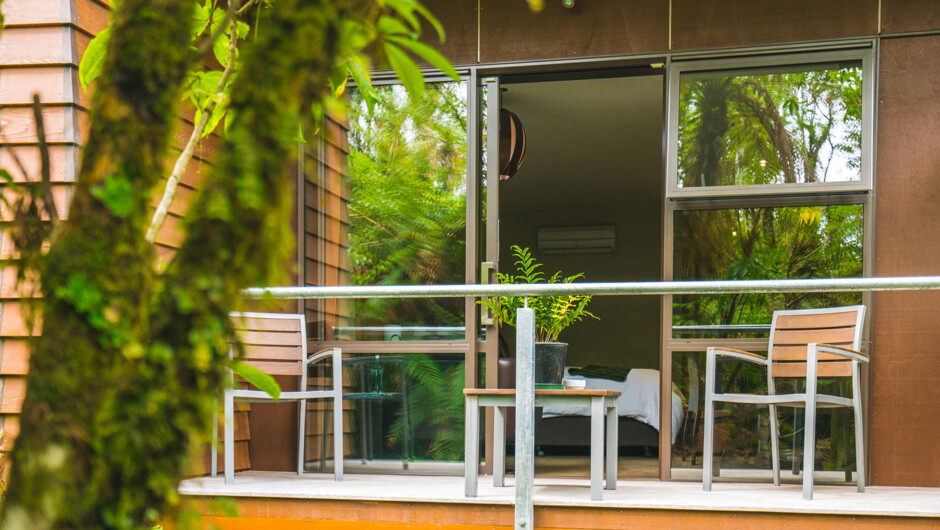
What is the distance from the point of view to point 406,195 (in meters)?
4.11

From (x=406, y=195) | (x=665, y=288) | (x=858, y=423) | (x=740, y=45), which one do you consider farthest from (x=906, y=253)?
(x=406, y=195)

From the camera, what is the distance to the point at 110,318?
21.2 inches

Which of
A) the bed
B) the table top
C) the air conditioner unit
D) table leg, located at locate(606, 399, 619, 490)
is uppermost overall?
the air conditioner unit

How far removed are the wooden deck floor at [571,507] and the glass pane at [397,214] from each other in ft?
3.26

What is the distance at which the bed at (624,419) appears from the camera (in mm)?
4875

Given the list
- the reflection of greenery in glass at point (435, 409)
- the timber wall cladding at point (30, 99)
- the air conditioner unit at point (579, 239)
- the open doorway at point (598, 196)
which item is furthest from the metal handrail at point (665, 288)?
the air conditioner unit at point (579, 239)

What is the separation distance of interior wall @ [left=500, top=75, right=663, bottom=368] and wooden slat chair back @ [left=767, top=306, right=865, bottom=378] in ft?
13.4

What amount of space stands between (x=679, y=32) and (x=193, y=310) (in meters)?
3.67

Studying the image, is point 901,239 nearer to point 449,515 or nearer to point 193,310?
point 449,515

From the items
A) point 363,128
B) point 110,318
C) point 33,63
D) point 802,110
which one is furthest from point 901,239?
point 110,318

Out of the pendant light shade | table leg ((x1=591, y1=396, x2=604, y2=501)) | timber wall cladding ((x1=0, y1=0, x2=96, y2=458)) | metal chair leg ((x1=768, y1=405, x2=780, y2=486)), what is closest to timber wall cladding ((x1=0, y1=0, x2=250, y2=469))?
timber wall cladding ((x1=0, y1=0, x2=96, y2=458))

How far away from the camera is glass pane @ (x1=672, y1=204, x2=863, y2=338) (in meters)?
3.68

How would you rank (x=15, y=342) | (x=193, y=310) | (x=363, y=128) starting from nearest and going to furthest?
(x=193, y=310), (x=15, y=342), (x=363, y=128)

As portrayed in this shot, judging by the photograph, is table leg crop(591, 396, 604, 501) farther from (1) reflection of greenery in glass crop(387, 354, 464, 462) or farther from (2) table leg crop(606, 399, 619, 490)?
(1) reflection of greenery in glass crop(387, 354, 464, 462)
